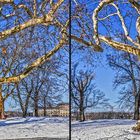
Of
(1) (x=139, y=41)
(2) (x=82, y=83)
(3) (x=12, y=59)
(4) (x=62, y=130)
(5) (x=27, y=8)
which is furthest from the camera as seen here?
(2) (x=82, y=83)

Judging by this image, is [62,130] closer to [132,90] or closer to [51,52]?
[51,52]

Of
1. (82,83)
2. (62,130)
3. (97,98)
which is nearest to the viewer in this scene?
(62,130)

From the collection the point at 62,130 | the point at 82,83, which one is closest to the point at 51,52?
the point at 62,130

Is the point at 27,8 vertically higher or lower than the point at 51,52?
higher

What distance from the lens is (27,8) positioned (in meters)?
16.5

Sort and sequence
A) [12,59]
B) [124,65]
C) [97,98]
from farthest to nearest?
[97,98] < [124,65] < [12,59]

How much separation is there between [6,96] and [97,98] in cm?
948

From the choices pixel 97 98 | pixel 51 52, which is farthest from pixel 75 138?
pixel 97 98

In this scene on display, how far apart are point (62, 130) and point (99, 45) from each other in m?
6.11

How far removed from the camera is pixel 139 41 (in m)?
18.2

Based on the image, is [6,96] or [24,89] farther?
[24,89]

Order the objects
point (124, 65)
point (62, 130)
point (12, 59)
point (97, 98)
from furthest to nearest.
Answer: point (97, 98) → point (124, 65) → point (12, 59) → point (62, 130)

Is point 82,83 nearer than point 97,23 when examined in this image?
No

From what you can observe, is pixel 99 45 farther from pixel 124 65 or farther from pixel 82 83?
pixel 82 83
